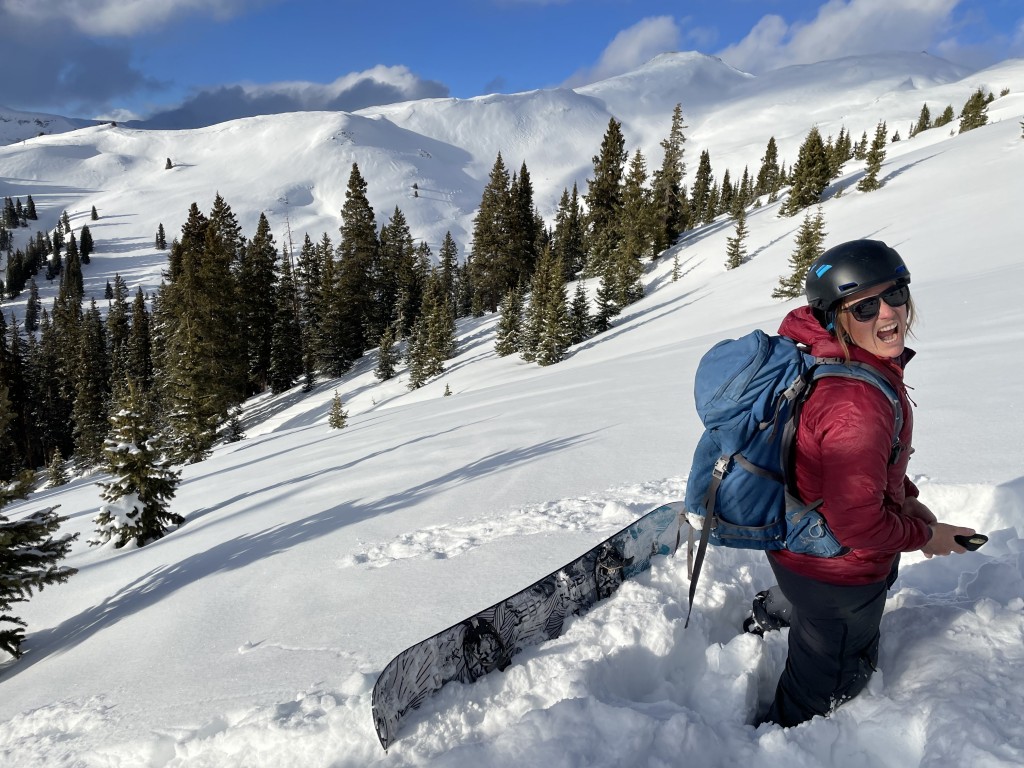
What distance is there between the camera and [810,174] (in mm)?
34219

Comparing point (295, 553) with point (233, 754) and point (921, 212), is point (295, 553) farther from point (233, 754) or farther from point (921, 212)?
point (921, 212)

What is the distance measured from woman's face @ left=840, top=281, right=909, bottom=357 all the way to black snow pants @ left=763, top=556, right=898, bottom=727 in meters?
0.96

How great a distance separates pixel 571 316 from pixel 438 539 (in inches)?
946

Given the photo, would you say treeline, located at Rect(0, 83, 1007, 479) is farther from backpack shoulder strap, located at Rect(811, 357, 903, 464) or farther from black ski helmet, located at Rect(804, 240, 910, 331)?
backpack shoulder strap, located at Rect(811, 357, 903, 464)

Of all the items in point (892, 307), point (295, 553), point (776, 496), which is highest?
point (892, 307)

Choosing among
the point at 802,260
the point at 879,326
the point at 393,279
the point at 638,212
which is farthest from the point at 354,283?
the point at 879,326

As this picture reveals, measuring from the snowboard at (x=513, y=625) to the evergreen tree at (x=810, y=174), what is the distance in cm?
3828

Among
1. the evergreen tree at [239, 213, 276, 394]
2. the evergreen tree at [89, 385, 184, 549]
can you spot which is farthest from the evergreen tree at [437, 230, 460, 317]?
the evergreen tree at [89, 385, 184, 549]

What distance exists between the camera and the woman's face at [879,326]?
198cm

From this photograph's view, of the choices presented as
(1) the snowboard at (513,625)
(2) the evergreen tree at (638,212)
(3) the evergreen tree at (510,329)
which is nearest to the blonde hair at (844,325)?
(1) the snowboard at (513,625)

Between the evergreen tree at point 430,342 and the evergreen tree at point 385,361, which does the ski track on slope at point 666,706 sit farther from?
the evergreen tree at point 385,361

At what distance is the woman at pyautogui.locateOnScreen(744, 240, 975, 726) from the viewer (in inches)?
72.7

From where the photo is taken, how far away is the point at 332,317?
3888cm

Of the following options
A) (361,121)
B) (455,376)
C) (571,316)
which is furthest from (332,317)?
(361,121)
